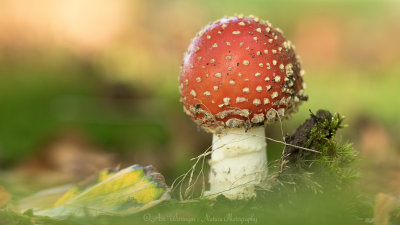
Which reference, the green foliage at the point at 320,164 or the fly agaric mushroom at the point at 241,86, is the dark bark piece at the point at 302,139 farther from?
the fly agaric mushroom at the point at 241,86

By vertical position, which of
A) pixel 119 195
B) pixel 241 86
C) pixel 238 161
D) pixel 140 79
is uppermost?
pixel 140 79

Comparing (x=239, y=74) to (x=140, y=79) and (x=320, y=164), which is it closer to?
(x=320, y=164)

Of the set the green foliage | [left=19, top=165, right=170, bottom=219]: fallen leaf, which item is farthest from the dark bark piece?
[left=19, top=165, right=170, bottom=219]: fallen leaf

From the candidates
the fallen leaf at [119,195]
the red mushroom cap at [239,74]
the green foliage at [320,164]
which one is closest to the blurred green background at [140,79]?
the green foliage at [320,164]

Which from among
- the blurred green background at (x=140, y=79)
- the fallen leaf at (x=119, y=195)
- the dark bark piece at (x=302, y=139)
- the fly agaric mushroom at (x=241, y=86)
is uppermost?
the blurred green background at (x=140, y=79)

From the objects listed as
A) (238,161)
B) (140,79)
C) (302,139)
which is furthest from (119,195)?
(140,79)

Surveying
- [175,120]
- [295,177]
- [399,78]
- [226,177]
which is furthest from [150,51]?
[295,177]

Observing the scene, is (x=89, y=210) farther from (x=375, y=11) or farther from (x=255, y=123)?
(x=375, y=11)

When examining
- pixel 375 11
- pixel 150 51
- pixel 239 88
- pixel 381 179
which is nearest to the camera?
pixel 239 88
